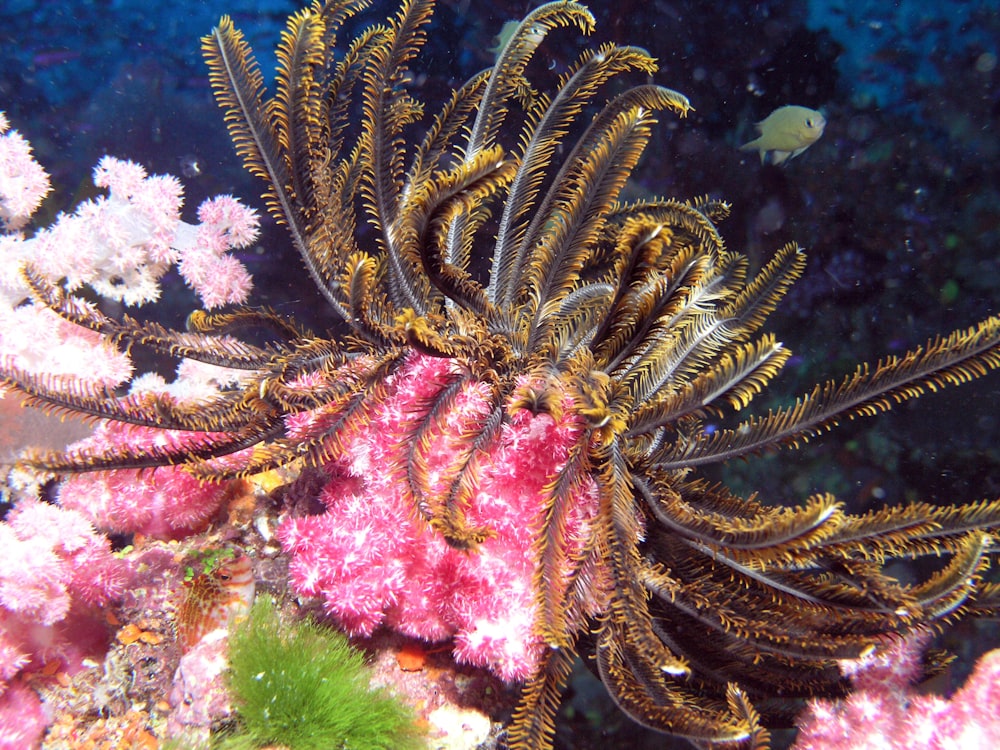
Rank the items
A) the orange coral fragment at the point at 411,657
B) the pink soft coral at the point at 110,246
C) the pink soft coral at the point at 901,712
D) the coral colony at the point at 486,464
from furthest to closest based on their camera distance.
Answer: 1. the pink soft coral at the point at 110,246
2. the orange coral fragment at the point at 411,657
3. the pink soft coral at the point at 901,712
4. the coral colony at the point at 486,464

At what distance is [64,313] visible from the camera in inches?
103

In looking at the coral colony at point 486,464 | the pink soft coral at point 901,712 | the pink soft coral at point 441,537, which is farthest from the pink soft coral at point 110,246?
the pink soft coral at point 901,712

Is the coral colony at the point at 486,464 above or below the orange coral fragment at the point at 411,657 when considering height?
above

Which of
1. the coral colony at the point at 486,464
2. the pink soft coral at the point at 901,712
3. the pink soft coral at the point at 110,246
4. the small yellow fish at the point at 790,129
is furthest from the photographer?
the small yellow fish at the point at 790,129

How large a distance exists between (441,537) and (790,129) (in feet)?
11.6

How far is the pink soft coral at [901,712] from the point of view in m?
2.34

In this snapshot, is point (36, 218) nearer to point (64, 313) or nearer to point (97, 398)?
point (64, 313)

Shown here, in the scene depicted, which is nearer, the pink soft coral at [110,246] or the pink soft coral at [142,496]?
the pink soft coral at [142,496]

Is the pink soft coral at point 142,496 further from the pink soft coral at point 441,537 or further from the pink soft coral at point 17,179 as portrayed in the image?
the pink soft coral at point 17,179

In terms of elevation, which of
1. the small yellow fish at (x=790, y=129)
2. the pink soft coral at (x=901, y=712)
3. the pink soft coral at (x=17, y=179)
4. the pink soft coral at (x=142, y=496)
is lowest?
the pink soft coral at (x=142, y=496)

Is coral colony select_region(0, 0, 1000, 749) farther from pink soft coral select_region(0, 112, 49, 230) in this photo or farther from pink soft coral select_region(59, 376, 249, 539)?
pink soft coral select_region(0, 112, 49, 230)

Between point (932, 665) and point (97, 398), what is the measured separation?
4.01 metres

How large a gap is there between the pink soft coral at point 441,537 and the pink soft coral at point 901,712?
1415 millimetres

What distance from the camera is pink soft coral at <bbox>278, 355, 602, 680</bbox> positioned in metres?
2.38
